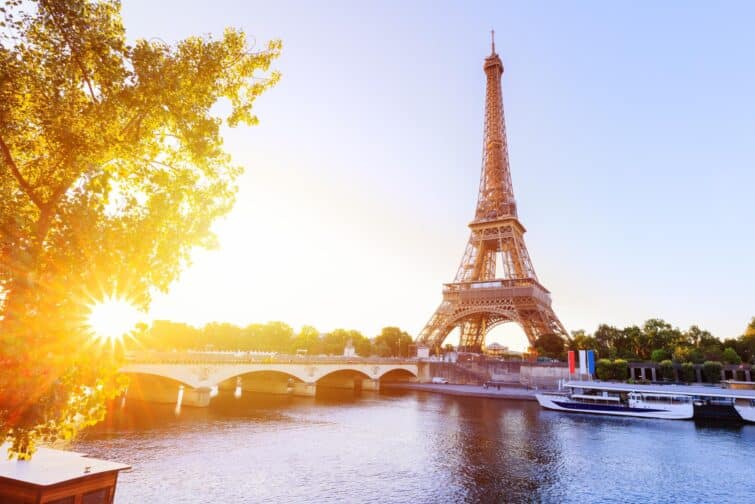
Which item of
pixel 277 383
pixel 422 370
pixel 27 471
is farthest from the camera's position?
pixel 422 370

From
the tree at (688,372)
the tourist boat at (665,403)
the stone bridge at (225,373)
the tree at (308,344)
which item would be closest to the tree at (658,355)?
the tree at (688,372)

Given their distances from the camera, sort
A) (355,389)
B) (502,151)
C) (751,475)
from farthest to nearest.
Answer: (502,151) → (355,389) → (751,475)

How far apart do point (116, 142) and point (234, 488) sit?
55.7 ft

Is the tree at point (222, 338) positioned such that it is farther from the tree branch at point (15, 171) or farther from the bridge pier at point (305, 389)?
the tree branch at point (15, 171)

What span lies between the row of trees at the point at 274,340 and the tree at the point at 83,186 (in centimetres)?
9680

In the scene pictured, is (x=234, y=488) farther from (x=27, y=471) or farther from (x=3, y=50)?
(x=3, y=50)

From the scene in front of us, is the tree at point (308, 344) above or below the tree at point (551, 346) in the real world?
below

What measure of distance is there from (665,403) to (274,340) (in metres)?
85.1

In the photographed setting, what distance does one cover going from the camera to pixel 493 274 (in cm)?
9581

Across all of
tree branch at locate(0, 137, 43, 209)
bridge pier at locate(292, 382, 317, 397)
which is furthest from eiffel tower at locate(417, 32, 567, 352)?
tree branch at locate(0, 137, 43, 209)

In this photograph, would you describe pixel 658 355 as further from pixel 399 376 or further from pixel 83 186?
pixel 83 186

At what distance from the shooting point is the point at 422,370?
81500 millimetres

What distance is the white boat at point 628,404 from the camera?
4525 centimetres

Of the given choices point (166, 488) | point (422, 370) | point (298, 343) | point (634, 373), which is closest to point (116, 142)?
point (166, 488)
